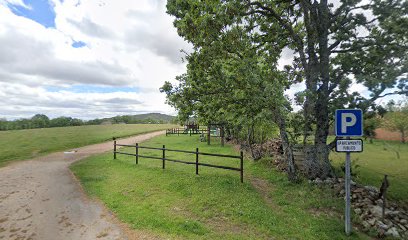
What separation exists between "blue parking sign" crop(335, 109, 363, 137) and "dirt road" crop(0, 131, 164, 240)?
6.01m

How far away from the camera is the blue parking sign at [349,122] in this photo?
6.54m

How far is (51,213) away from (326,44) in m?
12.9

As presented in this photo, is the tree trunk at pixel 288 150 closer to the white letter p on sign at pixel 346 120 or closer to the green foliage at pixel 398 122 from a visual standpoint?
the white letter p on sign at pixel 346 120

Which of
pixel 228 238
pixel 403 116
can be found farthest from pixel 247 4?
pixel 403 116

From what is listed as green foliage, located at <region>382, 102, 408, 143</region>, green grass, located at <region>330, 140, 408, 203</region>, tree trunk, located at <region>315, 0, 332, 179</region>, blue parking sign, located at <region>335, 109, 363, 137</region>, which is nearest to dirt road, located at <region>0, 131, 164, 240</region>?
blue parking sign, located at <region>335, 109, 363, 137</region>

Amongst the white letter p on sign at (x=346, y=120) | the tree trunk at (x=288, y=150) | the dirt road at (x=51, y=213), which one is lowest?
the dirt road at (x=51, y=213)

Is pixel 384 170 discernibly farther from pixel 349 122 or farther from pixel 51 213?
pixel 51 213

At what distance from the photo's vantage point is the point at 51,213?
7.90m

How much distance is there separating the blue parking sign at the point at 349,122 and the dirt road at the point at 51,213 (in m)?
6.01

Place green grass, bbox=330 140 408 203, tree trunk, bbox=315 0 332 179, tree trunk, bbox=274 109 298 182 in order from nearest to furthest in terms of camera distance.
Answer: green grass, bbox=330 140 408 203 < tree trunk, bbox=315 0 332 179 < tree trunk, bbox=274 109 298 182

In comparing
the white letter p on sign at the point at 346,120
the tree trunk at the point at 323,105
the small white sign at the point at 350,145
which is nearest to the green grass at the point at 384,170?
the tree trunk at the point at 323,105

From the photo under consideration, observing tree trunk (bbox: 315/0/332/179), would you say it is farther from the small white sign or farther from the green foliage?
Result: the green foliage

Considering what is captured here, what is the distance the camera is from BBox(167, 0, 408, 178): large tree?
9320mm

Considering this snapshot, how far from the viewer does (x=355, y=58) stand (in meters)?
10.8
